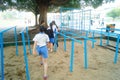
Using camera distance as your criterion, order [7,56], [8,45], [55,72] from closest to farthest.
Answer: [55,72], [7,56], [8,45]

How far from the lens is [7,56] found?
21.0ft

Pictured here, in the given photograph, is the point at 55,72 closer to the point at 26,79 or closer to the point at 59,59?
the point at 26,79

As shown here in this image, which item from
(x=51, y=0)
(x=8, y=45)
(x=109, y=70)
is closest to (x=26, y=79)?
(x=109, y=70)

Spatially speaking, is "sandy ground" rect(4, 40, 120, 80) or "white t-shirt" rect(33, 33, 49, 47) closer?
"white t-shirt" rect(33, 33, 49, 47)

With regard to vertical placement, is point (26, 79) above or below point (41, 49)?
below

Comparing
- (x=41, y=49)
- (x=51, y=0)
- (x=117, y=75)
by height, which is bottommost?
(x=117, y=75)

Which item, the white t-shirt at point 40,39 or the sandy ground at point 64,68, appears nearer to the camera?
the white t-shirt at point 40,39

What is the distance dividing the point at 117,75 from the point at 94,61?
1.39 m

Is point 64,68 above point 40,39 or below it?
below

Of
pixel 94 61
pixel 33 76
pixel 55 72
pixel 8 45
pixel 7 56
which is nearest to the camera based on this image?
pixel 33 76

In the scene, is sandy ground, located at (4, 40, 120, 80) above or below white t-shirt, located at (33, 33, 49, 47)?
below

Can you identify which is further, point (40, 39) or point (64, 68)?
point (64, 68)

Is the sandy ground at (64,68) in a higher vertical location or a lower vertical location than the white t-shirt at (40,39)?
lower

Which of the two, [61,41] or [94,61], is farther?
[61,41]
